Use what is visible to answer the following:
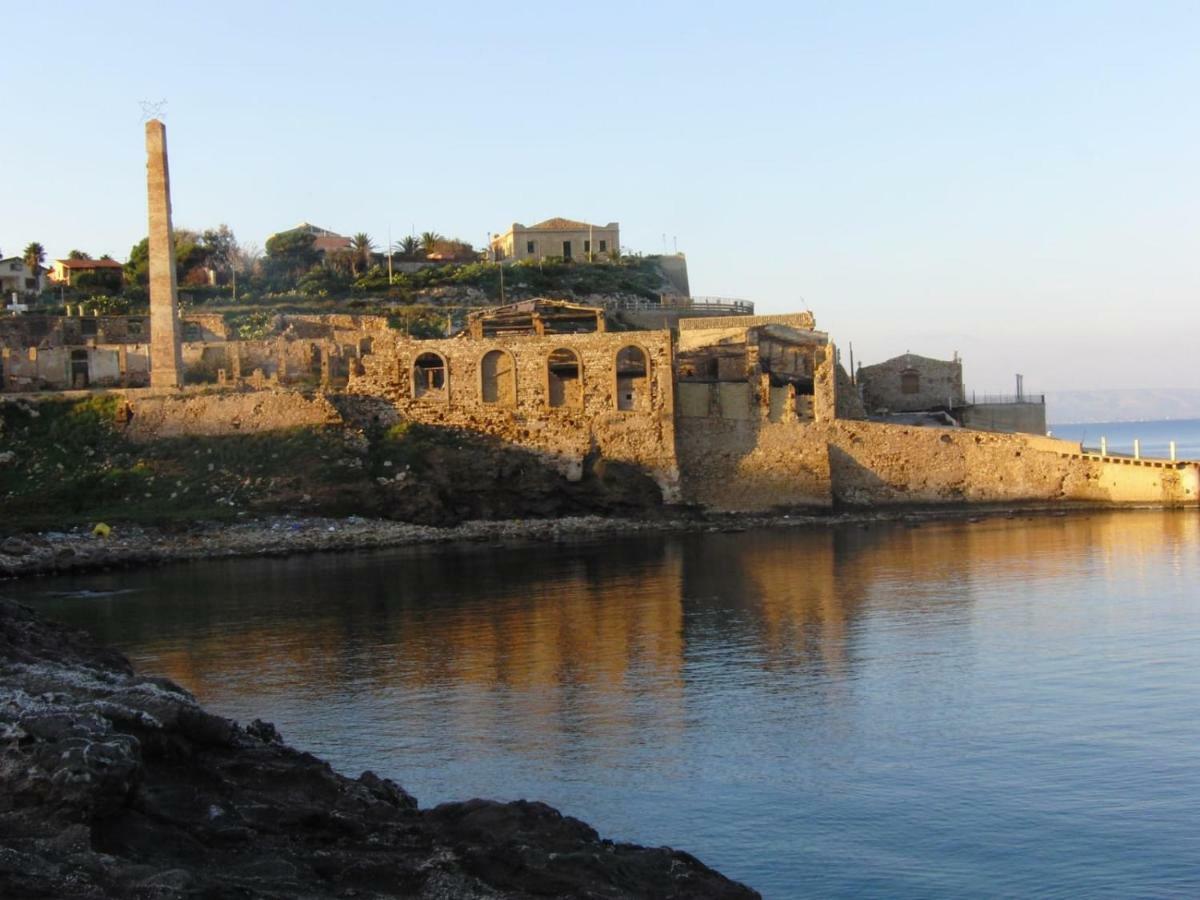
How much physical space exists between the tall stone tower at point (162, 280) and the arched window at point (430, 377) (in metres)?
7.82

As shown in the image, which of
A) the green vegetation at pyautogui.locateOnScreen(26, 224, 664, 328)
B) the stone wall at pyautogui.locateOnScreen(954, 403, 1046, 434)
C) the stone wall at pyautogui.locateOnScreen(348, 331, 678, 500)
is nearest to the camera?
the stone wall at pyautogui.locateOnScreen(348, 331, 678, 500)

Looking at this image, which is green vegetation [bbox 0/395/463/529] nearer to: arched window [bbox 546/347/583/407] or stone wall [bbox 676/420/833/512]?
arched window [bbox 546/347/583/407]

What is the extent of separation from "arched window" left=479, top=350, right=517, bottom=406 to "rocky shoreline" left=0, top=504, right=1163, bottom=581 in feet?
15.0

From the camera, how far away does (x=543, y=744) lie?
718 inches

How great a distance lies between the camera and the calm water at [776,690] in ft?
47.1

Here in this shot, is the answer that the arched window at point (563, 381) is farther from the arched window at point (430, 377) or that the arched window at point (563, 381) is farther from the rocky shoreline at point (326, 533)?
the rocky shoreline at point (326, 533)

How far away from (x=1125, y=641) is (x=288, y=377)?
3204cm

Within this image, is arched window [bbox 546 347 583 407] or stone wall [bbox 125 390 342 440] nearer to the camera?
stone wall [bbox 125 390 342 440]

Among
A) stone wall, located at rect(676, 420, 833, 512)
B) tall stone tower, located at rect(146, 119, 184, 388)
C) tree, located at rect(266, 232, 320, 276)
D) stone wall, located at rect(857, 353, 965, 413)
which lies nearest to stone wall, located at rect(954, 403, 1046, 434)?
stone wall, located at rect(857, 353, 965, 413)

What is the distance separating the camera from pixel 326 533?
4188 centimetres

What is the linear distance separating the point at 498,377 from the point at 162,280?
11.6 meters

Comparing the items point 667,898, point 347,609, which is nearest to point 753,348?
point 347,609

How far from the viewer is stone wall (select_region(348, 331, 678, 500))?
4622cm

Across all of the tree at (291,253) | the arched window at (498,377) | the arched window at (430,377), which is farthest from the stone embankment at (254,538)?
the tree at (291,253)
